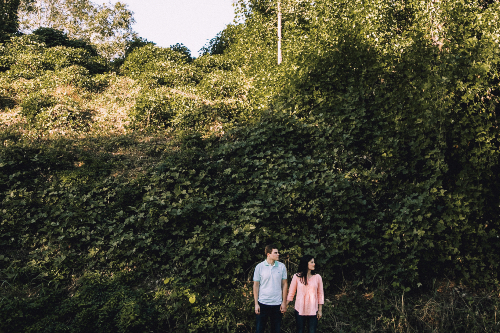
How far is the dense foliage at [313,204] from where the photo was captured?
5.59m

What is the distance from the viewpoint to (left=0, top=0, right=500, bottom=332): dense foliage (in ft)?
18.3

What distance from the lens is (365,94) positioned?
809 centimetres

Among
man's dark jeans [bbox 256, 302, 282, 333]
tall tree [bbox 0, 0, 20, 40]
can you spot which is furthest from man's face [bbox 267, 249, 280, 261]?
tall tree [bbox 0, 0, 20, 40]

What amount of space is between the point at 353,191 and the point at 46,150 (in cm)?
713

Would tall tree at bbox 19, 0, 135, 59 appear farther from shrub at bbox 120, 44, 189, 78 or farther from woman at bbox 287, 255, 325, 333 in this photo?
woman at bbox 287, 255, 325, 333

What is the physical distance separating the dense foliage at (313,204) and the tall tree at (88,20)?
22.8 meters

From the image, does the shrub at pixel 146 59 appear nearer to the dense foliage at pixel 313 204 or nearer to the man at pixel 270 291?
the dense foliage at pixel 313 204

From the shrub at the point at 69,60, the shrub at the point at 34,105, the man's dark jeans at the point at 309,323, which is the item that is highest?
the shrub at the point at 69,60

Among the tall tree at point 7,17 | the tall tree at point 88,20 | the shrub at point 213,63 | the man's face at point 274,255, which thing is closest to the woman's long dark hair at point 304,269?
the man's face at point 274,255

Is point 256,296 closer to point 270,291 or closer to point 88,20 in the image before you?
point 270,291

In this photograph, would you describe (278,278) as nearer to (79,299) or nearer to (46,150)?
(79,299)

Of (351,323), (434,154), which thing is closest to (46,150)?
(351,323)

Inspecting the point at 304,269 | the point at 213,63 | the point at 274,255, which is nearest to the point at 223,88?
the point at 213,63

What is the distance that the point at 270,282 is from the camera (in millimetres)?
4461
